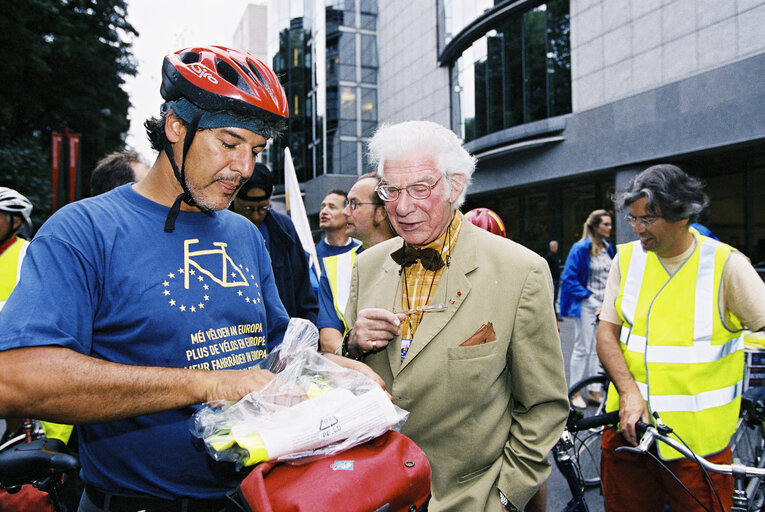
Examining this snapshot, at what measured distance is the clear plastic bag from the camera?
1.15m

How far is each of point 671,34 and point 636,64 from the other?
1.34m

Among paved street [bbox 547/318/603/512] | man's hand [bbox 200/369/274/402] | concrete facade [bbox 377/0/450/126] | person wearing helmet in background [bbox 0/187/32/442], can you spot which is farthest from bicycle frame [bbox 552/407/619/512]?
concrete facade [bbox 377/0/450/126]

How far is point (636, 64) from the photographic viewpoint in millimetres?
15688

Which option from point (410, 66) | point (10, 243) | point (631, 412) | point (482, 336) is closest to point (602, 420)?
point (631, 412)

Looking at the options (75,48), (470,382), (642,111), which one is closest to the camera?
(470,382)

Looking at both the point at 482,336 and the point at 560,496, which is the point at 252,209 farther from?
the point at 560,496

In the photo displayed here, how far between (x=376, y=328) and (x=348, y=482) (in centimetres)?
74

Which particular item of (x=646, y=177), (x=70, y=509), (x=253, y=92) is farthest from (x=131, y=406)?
→ (x=646, y=177)

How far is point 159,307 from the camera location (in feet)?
4.99

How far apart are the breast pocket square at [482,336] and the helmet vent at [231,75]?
1209mm

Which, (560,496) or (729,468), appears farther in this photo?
(560,496)

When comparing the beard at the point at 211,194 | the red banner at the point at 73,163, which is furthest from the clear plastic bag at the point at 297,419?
the red banner at the point at 73,163

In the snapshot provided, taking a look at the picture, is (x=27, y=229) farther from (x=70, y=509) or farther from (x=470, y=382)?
(x=470, y=382)

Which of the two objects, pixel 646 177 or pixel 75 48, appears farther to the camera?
pixel 75 48
